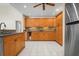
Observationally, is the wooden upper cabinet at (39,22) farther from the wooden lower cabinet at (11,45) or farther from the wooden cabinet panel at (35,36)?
the wooden lower cabinet at (11,45)

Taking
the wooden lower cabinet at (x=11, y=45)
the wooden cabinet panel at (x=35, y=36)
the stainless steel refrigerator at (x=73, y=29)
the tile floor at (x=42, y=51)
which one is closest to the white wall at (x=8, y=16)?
the tile floor at (x=42, y=51)

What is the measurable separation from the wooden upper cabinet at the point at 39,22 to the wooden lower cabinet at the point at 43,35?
776 millimetres

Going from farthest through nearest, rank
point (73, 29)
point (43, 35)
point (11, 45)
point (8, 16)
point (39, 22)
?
point (39, 22) < point (43, 35) < point (8, 16) < point (11, 45) < point (73, 29)

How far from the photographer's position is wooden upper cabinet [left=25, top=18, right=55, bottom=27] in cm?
1183

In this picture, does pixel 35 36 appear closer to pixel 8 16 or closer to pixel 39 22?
pixel 39 22

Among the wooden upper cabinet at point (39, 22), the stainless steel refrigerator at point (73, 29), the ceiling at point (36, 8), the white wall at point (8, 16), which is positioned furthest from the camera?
the wooden upper cabinet at point (39, 22)

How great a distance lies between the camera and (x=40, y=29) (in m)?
12.1

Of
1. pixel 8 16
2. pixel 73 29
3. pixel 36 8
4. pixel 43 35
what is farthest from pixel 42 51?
pixel 43 35

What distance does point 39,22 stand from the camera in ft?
38.9

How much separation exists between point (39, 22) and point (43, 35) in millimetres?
1227

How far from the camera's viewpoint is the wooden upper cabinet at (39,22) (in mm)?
11828

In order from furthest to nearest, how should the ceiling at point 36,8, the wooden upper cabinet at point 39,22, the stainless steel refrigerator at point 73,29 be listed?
the wooden upper cabinet at point 39,22, the ceiling at point 36,8, the stainless steel refrigerator at point 73,29

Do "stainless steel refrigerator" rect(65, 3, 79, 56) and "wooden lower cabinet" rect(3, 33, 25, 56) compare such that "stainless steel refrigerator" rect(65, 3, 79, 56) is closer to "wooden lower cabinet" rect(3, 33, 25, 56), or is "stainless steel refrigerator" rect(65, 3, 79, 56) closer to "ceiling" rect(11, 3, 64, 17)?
"wooden lower cabinet" rect(3, 33, 25, 56)

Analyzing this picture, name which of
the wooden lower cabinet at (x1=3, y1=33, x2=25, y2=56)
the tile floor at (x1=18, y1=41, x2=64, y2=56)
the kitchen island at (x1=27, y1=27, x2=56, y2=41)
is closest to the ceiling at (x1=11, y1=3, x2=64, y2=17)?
the tile floor at (x1=18, y1=41, x2=64, y2=56)
